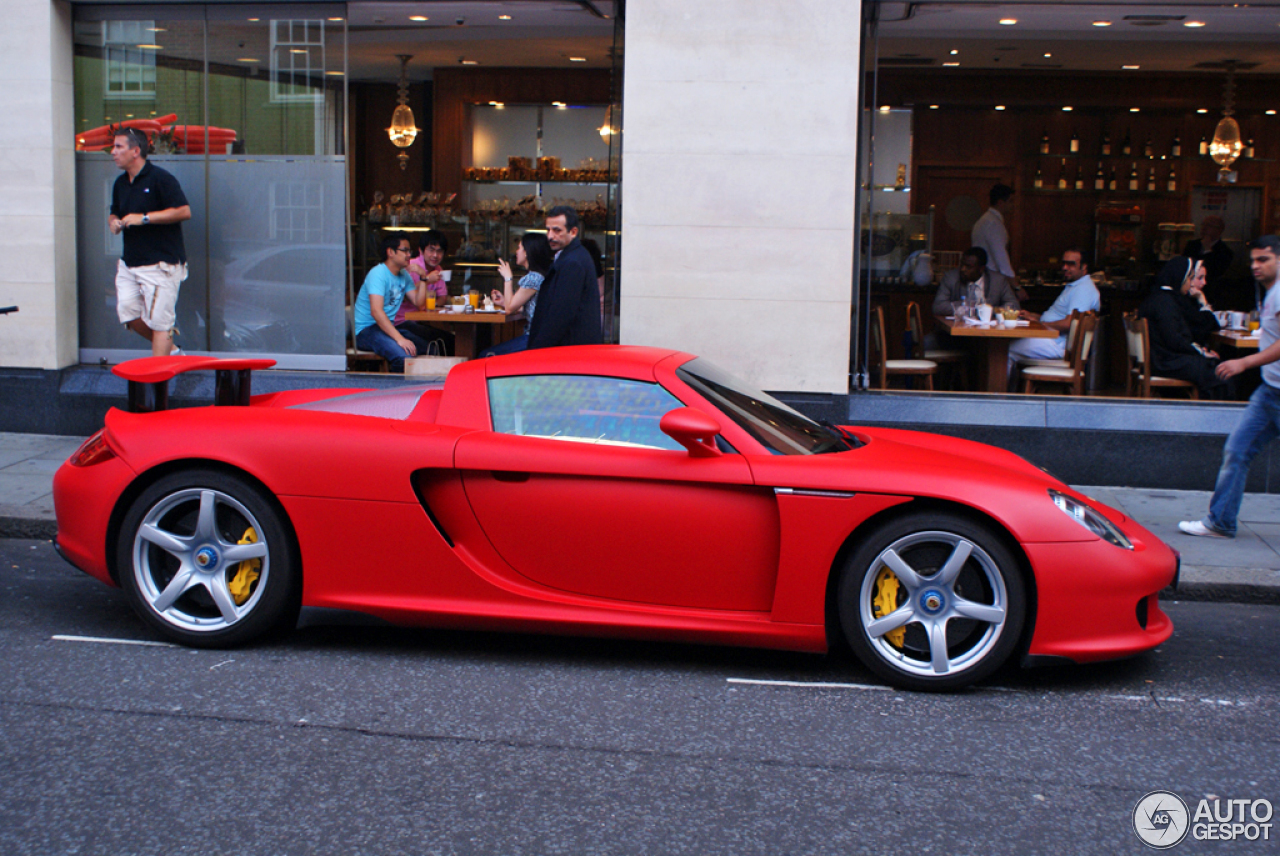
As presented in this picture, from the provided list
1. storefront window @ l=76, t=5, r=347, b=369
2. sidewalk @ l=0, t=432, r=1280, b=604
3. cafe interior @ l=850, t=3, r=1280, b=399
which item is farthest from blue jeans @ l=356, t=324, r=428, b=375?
cafe interior @ l=850, t=3, r=1280, b=399

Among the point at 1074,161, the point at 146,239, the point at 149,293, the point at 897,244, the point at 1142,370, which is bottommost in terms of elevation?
the point at 1142,370

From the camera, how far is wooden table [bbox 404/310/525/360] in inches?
397

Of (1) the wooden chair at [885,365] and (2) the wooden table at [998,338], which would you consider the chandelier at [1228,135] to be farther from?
(1) the wooden chair at [885,365]

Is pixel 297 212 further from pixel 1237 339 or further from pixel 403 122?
pixel 1237 339

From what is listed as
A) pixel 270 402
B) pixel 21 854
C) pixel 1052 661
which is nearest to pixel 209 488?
pixel 270 402

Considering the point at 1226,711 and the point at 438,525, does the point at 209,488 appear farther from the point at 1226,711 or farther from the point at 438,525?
the point at 1226,711

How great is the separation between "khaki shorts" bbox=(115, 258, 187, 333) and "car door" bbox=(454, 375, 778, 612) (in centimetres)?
529

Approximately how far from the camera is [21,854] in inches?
117

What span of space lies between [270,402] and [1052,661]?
3279 millimetres

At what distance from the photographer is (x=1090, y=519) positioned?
4305 millimetres

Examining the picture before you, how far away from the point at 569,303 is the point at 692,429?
9.38ft

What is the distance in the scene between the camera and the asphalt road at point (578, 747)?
10.3 ft

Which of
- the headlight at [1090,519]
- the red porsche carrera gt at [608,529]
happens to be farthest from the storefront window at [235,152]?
the headlight at [1090,519]
